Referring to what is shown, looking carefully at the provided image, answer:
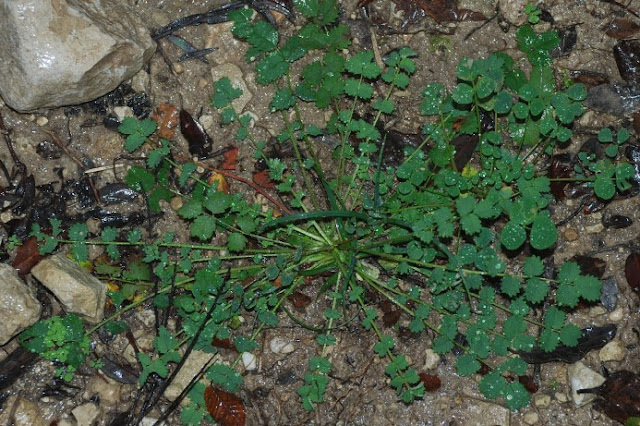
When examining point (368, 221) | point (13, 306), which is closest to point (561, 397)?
point (368, 221)

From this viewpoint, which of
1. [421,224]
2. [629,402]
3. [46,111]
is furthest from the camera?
[46,111]

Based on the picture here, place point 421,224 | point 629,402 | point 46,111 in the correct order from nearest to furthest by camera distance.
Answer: point 421,224 → point 629,402 → point 46,111

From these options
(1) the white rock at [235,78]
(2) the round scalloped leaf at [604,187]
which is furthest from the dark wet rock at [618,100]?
(1) the white rock at [235,78]

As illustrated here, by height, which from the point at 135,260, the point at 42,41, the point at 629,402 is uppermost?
the point at 42,41

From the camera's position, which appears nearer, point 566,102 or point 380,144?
point 566,102

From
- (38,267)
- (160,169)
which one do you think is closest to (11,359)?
(38,267)

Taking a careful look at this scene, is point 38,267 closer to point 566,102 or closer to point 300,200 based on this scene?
point 300,200
